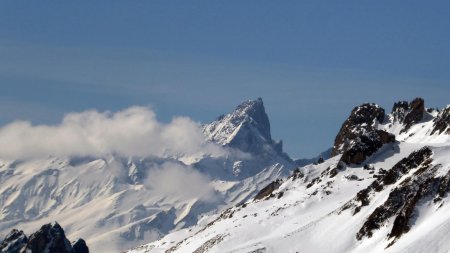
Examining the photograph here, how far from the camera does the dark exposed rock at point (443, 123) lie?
603 ft

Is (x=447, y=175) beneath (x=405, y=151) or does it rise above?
beneath

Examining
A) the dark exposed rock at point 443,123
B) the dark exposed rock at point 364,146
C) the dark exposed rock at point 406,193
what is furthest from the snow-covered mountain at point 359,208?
the dark exposed rock at point 443,123

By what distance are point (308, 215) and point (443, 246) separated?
6791 cm

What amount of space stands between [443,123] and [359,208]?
2604 inches

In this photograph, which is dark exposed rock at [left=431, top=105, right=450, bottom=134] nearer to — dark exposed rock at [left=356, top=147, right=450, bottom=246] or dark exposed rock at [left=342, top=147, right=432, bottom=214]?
dark exposed rock at [left=342, top=147, right=432, bottom=214]

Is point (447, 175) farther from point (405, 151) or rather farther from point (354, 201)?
point (405, 151)

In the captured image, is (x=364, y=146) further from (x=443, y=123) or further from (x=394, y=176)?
(x=394, y=176)

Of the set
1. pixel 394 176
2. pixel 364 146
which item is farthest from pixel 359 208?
pixel 364 146

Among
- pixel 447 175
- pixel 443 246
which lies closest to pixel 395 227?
pixel 447 175

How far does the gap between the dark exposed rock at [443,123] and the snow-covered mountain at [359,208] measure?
0.96 feet

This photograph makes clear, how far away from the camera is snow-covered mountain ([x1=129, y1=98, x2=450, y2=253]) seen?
10056 centimetres

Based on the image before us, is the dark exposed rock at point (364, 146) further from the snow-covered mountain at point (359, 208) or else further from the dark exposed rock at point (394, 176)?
the dark exposed rock at point (394, 176)

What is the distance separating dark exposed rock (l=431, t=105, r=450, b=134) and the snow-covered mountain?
293 millimetres

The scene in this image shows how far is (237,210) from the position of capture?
18912 centimetres
